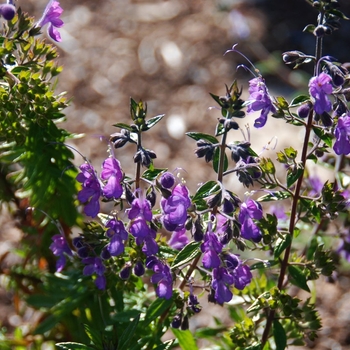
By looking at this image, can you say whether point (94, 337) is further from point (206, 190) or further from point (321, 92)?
point (321, 92)

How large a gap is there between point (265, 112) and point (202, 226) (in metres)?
0.39

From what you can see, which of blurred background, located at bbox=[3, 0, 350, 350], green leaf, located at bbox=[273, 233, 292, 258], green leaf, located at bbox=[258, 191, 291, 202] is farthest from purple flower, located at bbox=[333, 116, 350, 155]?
blurred background, located at bbox=[3, 0, 350, 350]

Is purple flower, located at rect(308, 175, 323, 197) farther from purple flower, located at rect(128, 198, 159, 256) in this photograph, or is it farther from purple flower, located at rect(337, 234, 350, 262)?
purple flower, located at rect(128, 198, 159, 256)

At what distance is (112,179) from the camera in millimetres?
1837

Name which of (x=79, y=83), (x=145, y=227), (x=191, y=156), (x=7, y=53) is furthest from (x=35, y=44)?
(x=79, y=83)

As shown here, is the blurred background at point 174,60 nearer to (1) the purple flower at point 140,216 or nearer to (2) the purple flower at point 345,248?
(2) the purple flower at point 345,248

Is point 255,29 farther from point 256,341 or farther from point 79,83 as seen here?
point 256,341

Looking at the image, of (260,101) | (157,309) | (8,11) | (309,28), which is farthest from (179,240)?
(8,11)

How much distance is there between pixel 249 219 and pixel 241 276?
0.23m

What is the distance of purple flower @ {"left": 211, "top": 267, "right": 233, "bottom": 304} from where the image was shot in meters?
1.89

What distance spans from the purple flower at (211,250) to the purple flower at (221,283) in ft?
0.34

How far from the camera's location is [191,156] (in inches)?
194

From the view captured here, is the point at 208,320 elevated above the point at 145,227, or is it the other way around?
the point at 145,227

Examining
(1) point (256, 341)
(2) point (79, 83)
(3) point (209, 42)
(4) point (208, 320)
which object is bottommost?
(4) point (208, 320)
